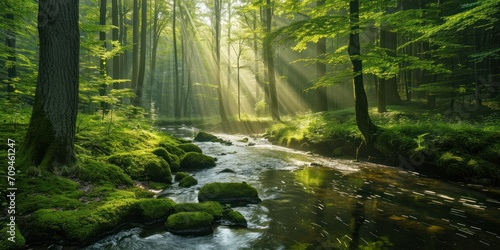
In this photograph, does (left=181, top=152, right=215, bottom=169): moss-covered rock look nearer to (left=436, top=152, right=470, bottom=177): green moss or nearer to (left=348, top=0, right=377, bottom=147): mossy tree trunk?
(left=348, top=0, right=377, bottom=147): mossy tree trunk

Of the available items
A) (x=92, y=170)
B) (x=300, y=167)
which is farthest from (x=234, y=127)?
(x=92, y=170)

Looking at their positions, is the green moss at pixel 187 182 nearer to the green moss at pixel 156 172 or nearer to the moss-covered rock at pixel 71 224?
the green moss at pixel 156 172

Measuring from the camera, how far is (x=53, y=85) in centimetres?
562

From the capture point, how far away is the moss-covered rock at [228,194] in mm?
6703

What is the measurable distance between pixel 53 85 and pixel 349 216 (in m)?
6.79

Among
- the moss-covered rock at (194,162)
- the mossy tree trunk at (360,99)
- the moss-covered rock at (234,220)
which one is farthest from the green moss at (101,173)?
the mossy tree trunk at (360,99)

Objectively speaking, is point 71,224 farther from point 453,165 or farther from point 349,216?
point 453,165

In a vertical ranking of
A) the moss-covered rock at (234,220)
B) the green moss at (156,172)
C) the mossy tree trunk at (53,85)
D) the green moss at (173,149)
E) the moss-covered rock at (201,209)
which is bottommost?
the moss-covered rock at (234,220)

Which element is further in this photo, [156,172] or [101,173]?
[156,172]

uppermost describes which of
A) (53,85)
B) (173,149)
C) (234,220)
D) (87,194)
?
(53,85)

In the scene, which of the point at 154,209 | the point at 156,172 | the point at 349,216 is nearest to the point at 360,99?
the point at 349,216

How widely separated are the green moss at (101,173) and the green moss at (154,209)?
1.58 meters

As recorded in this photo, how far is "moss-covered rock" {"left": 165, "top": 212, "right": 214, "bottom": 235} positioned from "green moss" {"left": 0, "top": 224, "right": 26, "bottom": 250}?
213cm

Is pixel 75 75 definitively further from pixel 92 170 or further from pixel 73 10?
pixel 92 170
